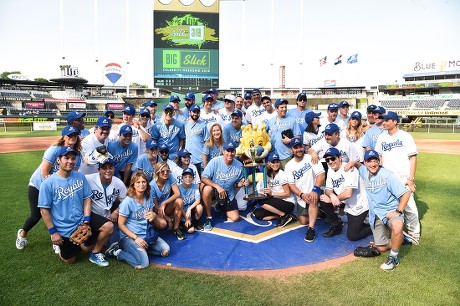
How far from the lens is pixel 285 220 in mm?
5699

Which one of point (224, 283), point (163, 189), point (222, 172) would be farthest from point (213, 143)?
point (224, 283)

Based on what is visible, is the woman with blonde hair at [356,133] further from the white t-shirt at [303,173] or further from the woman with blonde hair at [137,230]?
the woman with blonde hair at [137,230]

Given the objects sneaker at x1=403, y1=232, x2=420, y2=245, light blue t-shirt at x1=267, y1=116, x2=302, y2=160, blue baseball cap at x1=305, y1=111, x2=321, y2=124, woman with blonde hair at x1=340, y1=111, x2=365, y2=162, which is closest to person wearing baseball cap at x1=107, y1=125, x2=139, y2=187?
light blue t-shirt at x1=267, y1=116, x2=302, y2=160

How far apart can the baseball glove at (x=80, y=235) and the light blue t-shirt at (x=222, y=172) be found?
224 centimetres

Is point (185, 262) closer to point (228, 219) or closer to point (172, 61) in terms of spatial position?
point (228, 219)

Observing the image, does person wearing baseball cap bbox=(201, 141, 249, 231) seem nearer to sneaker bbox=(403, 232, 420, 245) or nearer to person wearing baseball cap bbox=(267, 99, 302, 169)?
person wearing baseball cap bbox=(267, 99, 302, 169)

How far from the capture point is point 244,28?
26.4 m

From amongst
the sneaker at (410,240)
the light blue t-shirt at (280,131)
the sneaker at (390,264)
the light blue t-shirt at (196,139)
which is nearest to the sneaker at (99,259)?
the light blue t-shirt at (196,139)

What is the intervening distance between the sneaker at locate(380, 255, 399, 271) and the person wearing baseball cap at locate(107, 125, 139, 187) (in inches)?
162

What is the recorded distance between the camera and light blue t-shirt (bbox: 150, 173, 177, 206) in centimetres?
503

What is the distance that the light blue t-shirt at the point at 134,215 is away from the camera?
4.21 metres

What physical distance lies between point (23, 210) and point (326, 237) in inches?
224

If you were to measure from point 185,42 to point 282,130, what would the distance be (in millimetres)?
16184

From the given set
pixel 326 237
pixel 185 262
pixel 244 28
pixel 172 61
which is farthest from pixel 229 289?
pixel 244 28
